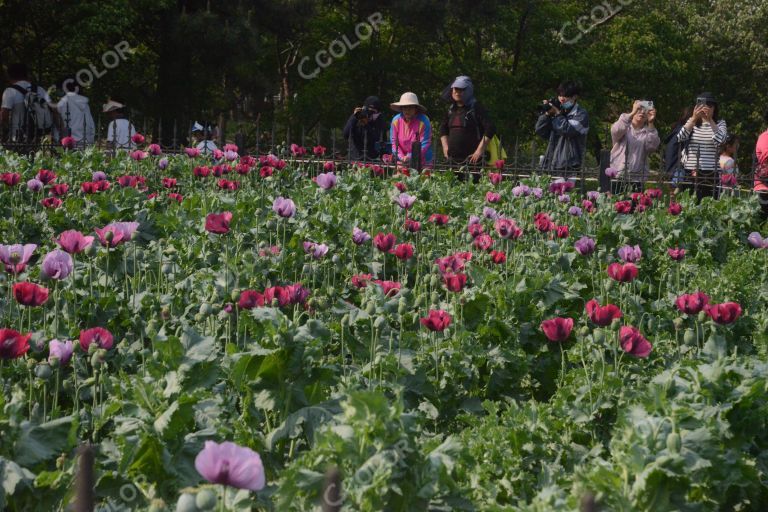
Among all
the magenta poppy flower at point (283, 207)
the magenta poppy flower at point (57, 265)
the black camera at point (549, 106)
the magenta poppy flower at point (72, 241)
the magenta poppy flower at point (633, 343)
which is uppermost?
the black camera at point (549, 106)

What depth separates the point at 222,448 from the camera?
1951 mm

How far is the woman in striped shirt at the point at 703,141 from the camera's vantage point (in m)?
10.7

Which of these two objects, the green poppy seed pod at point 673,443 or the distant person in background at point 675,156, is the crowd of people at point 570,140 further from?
the green poppy seed pod at point 673,443

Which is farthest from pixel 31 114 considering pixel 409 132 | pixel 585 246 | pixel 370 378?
pixel 370 378

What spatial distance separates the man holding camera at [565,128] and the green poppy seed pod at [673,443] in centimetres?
867

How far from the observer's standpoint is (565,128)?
11.3 meters

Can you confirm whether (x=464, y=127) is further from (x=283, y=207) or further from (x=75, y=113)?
(x=283, y=207)

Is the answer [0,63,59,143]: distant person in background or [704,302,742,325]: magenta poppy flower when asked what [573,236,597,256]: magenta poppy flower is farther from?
[0,63,59,143]: distant person in background

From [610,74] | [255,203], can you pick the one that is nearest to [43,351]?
[255,203]

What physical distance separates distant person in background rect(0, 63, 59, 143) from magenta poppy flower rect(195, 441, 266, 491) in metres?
11.8

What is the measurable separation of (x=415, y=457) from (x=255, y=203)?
528 cm

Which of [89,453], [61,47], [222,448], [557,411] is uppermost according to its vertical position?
[61,47]

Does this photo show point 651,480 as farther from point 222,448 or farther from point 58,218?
point 58,218

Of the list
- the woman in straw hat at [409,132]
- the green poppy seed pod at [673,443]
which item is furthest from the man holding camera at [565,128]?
the green poppy seed pod at [673,443]
